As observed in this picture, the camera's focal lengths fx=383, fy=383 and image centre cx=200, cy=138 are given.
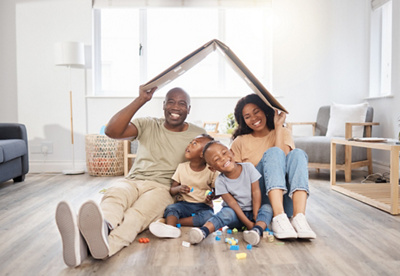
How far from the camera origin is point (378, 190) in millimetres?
3125

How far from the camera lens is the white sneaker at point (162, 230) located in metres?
1.92

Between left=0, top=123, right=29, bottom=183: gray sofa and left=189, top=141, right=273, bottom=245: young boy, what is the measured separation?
7.24 ft

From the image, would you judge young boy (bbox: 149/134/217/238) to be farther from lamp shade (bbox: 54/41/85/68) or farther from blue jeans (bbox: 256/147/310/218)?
lamp shade (bbox: 54/41/85/68)

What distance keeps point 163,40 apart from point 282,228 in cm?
366

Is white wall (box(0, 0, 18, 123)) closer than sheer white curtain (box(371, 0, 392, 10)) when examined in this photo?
No

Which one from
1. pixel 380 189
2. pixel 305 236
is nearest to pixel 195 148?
pixel 305 236

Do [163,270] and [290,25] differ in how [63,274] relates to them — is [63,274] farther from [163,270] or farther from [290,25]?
[290,25]

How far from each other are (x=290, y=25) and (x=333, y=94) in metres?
1.02

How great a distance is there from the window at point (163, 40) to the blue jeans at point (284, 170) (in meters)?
2.99

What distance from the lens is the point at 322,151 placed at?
3.90 m

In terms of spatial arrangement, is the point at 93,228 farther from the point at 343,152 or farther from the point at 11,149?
the point at 343,152

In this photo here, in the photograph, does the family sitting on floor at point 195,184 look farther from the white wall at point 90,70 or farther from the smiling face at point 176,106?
the white wall at point 90,70

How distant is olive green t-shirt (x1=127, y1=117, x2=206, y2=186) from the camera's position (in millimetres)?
2318

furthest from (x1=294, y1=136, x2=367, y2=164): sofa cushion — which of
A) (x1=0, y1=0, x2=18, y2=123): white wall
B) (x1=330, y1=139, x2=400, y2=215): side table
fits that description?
(x1=0, y1=0, x2=18, y2=123): white wall
